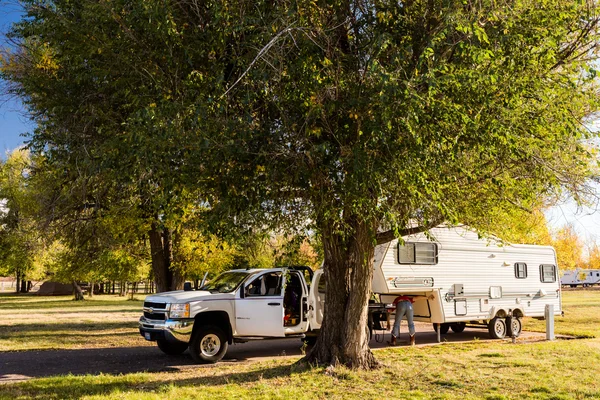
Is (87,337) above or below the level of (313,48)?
below

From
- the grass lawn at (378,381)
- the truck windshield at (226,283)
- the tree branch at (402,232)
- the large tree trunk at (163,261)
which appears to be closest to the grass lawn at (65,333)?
the large tree trunk at (163,261)

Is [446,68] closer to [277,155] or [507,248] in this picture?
[277,155]

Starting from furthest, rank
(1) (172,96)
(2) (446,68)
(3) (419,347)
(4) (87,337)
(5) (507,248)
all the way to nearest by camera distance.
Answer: (5) (507,248) → (4) (87,337) → (3) (419,347) → (1) (172,96) → (2) (446,68)

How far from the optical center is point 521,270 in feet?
62.0

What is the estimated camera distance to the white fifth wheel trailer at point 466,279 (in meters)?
15.6

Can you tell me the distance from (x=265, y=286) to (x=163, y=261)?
6767 mm

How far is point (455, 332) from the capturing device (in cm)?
2000

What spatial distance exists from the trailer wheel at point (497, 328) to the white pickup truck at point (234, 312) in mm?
6883

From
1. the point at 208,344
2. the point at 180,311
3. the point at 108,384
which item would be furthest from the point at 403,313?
the point at 108,384

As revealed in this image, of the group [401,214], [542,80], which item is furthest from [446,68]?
[401,214]

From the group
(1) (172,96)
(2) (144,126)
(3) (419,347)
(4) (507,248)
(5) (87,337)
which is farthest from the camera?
(4) (507,248)

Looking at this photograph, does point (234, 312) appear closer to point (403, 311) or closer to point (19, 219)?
point (403, 311)

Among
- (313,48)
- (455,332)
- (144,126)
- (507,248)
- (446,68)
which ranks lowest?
(455,332)

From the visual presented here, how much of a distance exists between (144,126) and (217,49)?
1680mm
